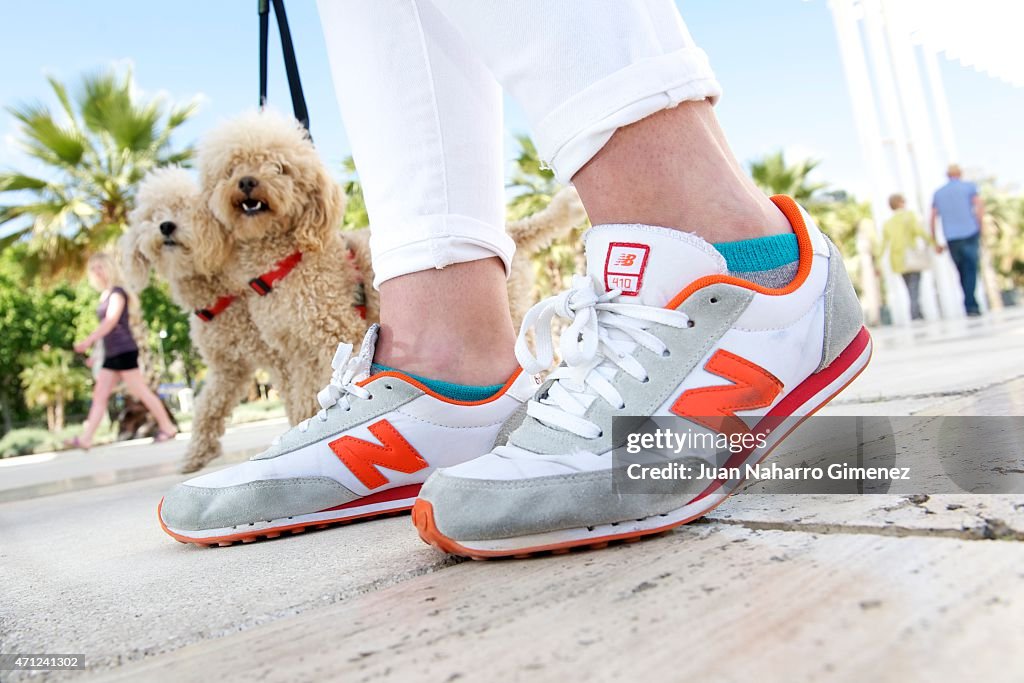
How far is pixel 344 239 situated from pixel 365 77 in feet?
7.24

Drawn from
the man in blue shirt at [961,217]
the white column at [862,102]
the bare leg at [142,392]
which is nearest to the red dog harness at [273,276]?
the bare leg at [142,392]

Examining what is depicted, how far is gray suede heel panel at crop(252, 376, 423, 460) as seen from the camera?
1274 mm

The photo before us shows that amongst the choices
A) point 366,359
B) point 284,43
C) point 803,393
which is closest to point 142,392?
point 284,43

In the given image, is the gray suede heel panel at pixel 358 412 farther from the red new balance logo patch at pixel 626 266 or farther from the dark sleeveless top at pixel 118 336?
the dark sleeveless top at pixel 118 336

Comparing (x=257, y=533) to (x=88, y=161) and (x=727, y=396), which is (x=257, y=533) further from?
(x=88, y=161)

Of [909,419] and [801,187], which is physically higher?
[801,187]

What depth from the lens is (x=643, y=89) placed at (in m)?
0.92

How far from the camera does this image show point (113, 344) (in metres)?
7.52

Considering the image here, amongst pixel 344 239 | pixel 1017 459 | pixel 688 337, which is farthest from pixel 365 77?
pixel 344 239

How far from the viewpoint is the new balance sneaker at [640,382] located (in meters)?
0.87

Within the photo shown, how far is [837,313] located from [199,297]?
10.3 feet

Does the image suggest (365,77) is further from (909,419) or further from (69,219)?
(69,219)

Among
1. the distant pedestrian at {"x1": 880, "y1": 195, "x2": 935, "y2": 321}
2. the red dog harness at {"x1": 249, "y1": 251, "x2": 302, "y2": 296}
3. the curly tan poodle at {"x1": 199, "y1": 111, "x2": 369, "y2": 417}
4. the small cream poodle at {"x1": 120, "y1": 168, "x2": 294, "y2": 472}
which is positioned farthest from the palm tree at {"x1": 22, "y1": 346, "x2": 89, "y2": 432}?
the red dog harness at {"x1": 249, "y1": 251, "x2": 302, "y2": 296}

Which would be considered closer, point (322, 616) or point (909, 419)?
point (322, 616)
